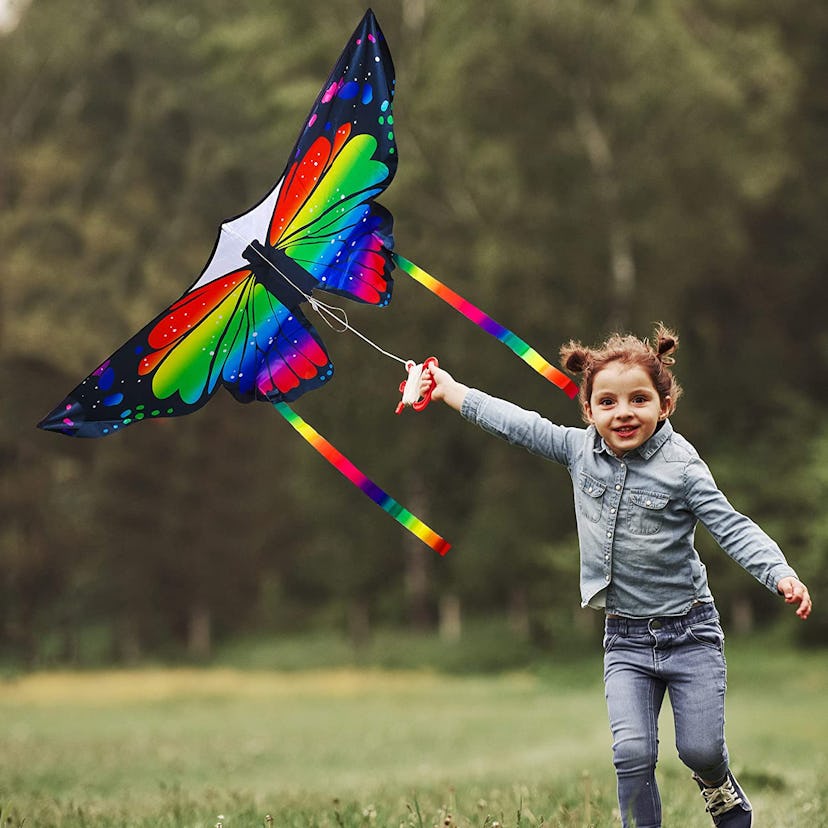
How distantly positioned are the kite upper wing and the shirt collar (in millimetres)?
1020

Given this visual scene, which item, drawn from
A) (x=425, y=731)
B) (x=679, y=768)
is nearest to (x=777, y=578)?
(x=679, y=768)

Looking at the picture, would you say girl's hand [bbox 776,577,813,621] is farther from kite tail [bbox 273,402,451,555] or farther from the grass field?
the grass field

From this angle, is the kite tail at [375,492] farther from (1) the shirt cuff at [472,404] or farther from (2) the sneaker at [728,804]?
(2) the sneaker at [728,804]

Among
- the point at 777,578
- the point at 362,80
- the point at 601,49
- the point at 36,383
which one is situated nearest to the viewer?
the point at 777,578

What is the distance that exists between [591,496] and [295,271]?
135cm

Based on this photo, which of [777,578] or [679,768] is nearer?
[777,578]

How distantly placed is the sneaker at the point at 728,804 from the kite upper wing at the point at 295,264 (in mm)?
1942

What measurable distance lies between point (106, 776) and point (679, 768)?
380cm

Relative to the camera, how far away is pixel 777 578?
13.6ft

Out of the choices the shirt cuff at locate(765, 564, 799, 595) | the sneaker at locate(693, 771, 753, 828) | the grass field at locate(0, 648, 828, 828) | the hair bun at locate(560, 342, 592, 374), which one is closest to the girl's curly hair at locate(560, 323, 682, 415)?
the hair bun at locate(560, 342, 592, 374)

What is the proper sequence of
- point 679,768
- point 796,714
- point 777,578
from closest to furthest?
point 777,578, point 679,768, point 796,714

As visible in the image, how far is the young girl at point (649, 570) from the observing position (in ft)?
14.4

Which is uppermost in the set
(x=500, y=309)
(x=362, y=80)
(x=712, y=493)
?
(x=500, y=309)

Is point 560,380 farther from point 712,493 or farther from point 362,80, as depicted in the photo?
Answer: point 362,80
